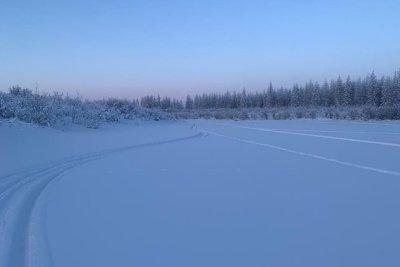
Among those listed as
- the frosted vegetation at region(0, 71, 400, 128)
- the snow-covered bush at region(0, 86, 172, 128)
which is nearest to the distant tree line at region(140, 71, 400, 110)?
the frosted vegetation at region(0, 71, 400, 128)

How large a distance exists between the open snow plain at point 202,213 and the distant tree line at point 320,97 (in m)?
46.8

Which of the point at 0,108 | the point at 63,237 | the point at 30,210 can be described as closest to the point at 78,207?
the point at 30,210

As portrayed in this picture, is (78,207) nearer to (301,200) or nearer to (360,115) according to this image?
(301,200)

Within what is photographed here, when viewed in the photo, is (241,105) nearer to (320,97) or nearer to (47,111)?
(320,97)

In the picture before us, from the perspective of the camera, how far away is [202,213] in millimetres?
5371

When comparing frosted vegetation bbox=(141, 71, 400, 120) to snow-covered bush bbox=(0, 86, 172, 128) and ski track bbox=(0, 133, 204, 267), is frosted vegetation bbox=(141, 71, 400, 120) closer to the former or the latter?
snow-covered bush bbox=(0, 86, 172, 128)

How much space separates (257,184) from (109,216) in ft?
9.44

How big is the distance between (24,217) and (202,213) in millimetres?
2145

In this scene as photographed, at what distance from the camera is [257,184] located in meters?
7.34

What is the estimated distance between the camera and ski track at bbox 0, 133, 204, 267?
3.86 meters

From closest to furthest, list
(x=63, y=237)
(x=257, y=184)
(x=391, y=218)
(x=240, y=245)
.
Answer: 1. (x=240, y=245)
2. (x=63, y=237)
3. (x=391, y=218)
4. (x=257, y=184)

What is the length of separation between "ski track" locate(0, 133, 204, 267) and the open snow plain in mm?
11

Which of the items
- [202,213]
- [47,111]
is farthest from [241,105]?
[202,213]

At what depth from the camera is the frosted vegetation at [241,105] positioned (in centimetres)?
1920
